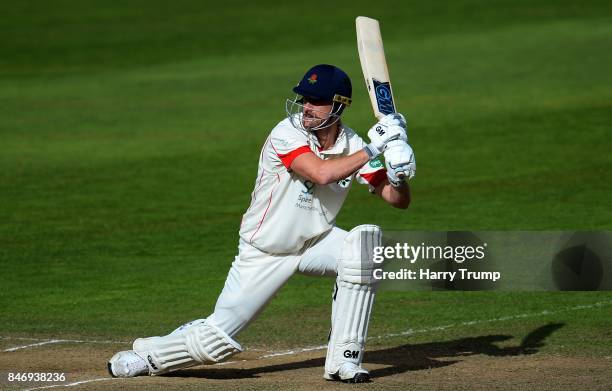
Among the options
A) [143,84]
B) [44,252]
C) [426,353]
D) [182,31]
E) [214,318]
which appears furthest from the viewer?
[182,31]

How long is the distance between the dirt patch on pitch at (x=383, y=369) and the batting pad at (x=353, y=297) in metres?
0.19

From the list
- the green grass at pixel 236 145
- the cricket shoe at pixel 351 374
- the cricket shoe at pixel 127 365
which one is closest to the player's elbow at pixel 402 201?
the cricket shoe at pixel 351 374

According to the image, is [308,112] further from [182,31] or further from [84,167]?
[182,31]

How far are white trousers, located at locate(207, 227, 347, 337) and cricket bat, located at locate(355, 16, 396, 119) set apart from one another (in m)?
0.82

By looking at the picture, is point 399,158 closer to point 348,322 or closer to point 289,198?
point 289,198

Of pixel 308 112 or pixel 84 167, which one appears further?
pixel 84 167

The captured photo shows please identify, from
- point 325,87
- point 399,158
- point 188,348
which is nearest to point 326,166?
point 399,158

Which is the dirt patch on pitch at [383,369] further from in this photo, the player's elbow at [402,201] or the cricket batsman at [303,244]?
the player's elbow at [402,201]

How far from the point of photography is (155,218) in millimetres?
12602

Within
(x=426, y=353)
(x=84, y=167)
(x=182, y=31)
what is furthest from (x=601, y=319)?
(x=182, y=31)

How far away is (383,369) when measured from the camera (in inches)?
287

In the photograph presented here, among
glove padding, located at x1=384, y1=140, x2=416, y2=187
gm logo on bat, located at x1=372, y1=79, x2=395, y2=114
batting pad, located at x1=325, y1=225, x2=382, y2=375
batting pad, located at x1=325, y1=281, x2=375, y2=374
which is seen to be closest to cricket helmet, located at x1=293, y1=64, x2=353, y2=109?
gm logo on bat, located at x1=372, y1=79, x2=395, y2=114

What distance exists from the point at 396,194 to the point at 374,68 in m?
0.85

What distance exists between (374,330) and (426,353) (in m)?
0.81
